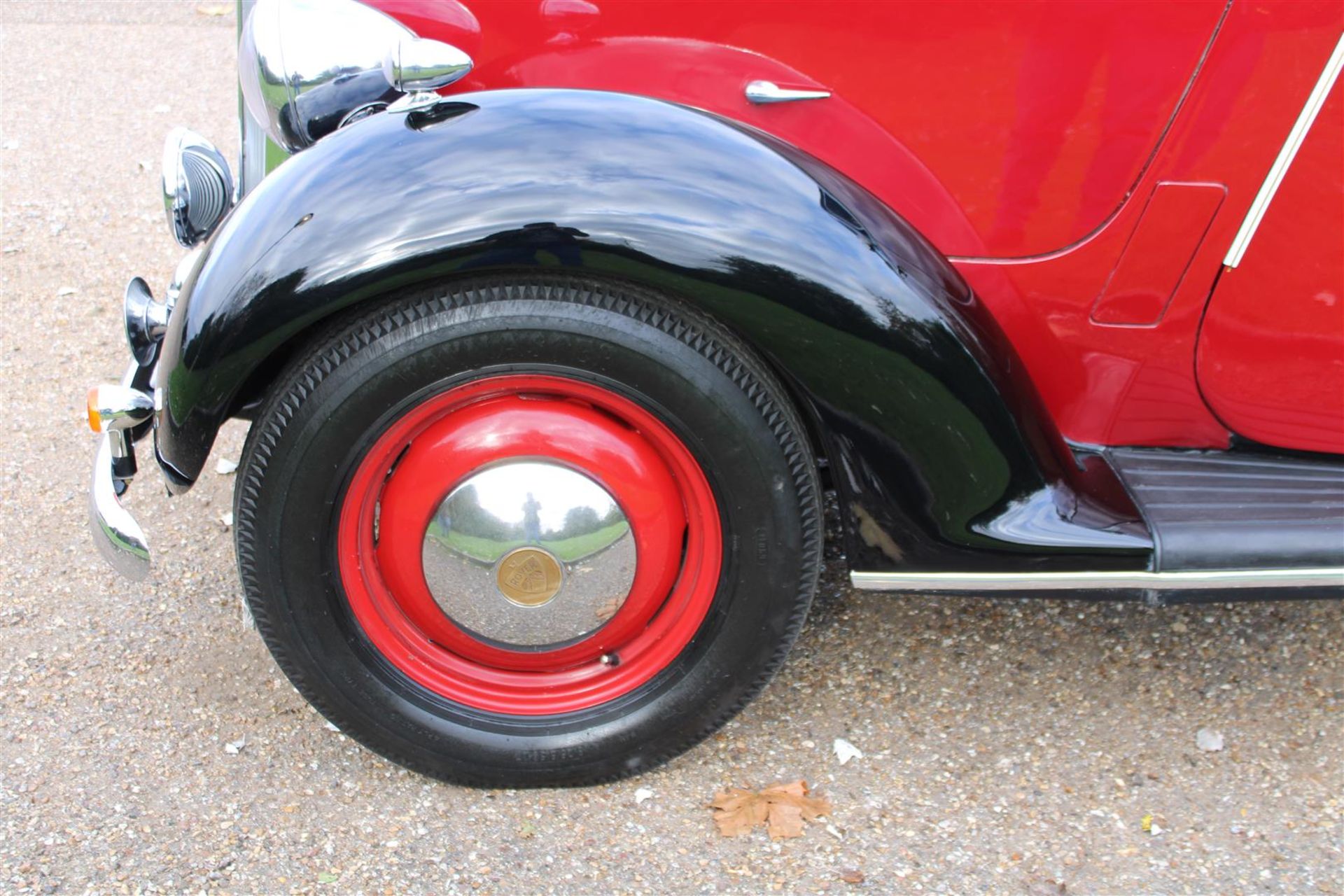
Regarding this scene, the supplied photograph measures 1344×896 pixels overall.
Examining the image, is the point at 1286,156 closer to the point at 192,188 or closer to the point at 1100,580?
the point at 1100,580

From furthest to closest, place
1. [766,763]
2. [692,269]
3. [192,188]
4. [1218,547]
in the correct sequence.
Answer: [192,188] → [766,763] → [1218,547] → [692,269]

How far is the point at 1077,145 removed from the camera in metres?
1.79

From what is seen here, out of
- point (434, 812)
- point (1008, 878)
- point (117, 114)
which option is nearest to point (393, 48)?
point (434, 812)

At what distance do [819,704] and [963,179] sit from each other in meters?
0.93

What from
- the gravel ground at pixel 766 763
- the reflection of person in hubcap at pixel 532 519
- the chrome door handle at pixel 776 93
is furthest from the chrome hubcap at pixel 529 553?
the chrome door handle at pixel 776 93

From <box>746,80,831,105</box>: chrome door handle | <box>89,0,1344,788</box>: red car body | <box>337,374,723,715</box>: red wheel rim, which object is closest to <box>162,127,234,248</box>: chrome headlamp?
<box>89,0,1344,788</box>: red car body

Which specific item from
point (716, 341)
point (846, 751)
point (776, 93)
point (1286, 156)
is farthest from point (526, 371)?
point (1286, 156)

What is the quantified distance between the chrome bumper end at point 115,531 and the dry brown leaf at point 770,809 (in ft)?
3.21

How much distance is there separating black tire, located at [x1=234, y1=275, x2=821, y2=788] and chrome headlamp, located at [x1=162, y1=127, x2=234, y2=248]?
759mm

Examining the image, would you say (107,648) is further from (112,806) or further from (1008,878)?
(1008,878)

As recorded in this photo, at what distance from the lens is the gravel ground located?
69.0 inches

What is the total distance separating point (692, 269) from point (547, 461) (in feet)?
1.20

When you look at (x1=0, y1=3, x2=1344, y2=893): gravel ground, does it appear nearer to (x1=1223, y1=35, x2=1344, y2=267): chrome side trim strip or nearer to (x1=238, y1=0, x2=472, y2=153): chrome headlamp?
(x1=1223, y1=35, x2=1344, y2=267): chrome side trim strip

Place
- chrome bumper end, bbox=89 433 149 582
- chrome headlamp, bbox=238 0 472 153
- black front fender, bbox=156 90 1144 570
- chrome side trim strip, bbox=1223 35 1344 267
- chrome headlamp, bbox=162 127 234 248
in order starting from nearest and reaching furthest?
black front fender, bbox=156 90 1144 570 < chrome side trim strip, bbox=1223 35 1344 267 < chrome bumper end, bbox=89 433 149 582 < chrome headlamp, bbox=238 0 472 153 < chrome headlamp, bbox=162 127 234 248
